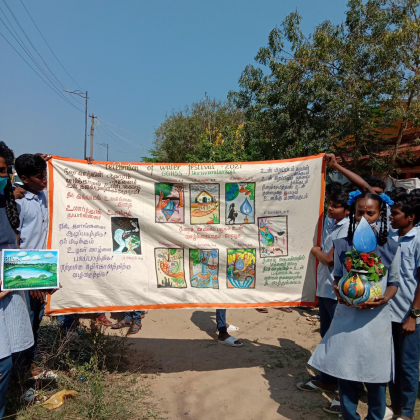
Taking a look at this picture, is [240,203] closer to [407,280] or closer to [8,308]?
[407,280]

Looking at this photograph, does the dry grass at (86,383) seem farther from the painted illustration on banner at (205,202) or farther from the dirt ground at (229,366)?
the painted illustration on banner at (205,202)

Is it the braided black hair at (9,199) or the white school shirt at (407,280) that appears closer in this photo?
the braided black hair at (9,199)

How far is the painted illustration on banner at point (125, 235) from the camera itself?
3.45 m

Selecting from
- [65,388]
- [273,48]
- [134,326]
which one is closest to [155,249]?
[65,388]

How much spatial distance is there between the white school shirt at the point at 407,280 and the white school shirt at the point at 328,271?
511 millimetres

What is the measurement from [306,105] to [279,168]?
5471 mm

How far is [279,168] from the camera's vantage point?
3.57 metres

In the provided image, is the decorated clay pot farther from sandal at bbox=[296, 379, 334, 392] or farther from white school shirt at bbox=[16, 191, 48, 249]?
white school shirt at bbox=[16, 191, 48, 249]

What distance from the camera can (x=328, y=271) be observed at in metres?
3.30

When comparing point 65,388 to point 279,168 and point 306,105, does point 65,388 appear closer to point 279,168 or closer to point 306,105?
point 279,168

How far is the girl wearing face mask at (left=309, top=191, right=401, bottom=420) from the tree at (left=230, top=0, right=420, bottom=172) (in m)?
6.05

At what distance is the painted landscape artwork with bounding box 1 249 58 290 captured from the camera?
224cm

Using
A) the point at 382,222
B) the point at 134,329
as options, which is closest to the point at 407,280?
the point at 382,222

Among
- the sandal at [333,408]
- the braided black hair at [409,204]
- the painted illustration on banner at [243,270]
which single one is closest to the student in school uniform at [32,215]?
the painted illustration on banner at [243,270]
